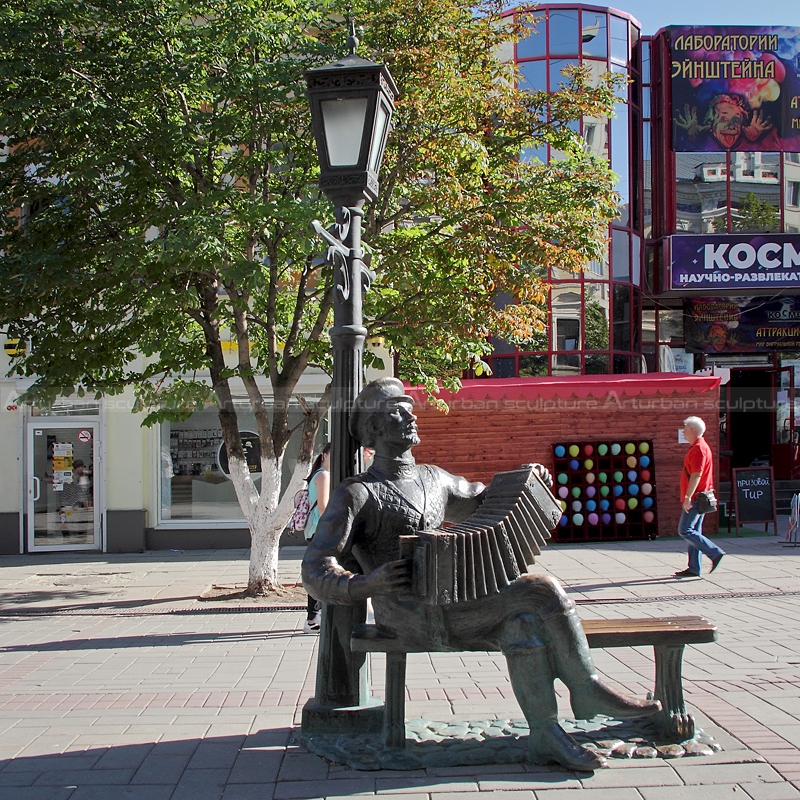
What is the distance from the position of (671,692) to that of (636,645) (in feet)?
1.01

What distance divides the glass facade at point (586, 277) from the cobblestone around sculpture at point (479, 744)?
45.1 ft

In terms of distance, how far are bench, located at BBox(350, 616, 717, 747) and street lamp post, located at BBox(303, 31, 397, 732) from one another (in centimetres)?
29

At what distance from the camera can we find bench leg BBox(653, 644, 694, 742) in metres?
4.18

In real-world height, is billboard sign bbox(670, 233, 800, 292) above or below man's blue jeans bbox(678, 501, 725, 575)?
above

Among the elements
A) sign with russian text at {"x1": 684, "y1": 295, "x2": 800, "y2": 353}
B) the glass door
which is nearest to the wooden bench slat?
the glass door

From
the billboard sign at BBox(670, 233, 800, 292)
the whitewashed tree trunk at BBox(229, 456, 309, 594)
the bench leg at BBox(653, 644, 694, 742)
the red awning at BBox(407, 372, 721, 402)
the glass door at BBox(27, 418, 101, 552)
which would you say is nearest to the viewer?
the bench leg at BBox(653, 644, 694, 742)

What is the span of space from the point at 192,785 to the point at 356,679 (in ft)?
3.03

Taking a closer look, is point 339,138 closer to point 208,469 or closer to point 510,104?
point 510,104

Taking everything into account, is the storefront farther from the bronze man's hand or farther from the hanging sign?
the bronze man's hand

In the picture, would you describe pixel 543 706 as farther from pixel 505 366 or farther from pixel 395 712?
pixel 505 366

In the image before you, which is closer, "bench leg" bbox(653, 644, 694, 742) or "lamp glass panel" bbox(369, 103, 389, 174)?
"bench leg" bbox(653, 644, 694, 742)

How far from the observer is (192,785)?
12.8ft

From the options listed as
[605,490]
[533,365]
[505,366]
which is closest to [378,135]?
[605,490]

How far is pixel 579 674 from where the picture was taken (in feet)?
12.4
